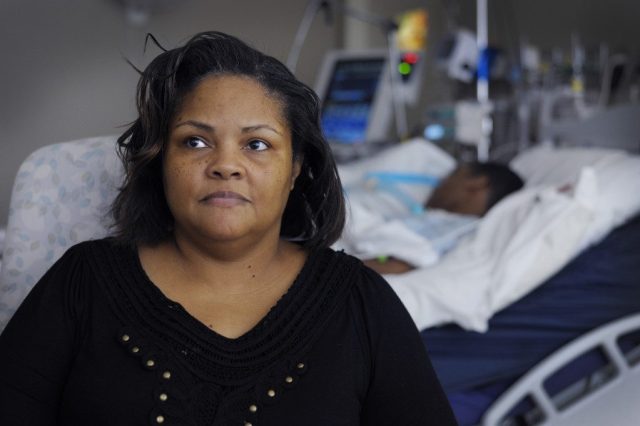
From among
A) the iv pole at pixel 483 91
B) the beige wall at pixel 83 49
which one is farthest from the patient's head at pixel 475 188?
the beige wall at pixel 83 49

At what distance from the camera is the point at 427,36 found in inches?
247

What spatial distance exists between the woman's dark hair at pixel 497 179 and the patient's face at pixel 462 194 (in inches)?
0.6

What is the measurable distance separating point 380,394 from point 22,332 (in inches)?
19.2

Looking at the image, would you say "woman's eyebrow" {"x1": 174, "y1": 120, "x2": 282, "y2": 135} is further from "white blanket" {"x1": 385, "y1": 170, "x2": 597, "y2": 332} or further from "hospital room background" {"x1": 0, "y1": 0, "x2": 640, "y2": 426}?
"white blanket" {"x1": 385, "y1": 170, "x2": 597, "y2": 332}

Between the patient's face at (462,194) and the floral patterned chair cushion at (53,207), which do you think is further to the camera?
the patient's face at (462,194)

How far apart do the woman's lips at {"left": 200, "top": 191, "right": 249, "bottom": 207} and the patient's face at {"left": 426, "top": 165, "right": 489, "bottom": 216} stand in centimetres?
168

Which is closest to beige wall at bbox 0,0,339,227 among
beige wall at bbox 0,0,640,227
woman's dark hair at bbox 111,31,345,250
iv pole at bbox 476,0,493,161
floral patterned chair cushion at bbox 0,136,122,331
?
beige wall at bbox 0,0,640,227

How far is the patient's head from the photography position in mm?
2605

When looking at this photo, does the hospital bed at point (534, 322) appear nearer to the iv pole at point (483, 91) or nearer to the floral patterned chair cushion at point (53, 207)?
the floral patterned chair cushion at point (53, 207)

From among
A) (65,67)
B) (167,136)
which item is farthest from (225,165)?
→ (65,67)

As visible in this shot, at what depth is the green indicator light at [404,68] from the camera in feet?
12.9

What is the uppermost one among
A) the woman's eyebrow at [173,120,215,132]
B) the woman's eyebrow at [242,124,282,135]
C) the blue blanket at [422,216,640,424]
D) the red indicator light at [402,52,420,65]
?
the woman's eyebrow at [173,120,215,132]

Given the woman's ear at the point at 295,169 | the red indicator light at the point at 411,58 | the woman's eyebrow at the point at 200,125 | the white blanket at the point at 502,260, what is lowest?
the white blanket at the point at 502,260

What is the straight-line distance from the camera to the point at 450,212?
105 inches
